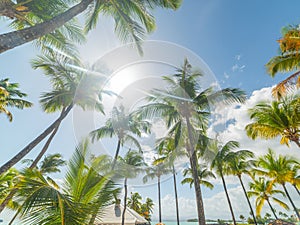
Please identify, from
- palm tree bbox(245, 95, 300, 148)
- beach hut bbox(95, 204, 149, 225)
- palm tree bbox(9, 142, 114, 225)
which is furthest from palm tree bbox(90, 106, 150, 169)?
palm tree bbox(9, 142, 114, 225)

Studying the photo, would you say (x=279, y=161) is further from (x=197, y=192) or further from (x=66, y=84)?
(x=66, y=84)

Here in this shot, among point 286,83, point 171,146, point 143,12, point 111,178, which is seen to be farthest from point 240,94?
point 111,178

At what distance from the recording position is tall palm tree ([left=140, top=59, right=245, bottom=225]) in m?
10.4

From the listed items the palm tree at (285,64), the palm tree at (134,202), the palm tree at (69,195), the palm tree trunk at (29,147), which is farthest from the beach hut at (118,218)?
the palm tree at (134,202)

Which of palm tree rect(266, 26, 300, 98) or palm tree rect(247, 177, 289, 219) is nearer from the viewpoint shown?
palm tree rect(266, 26, 300, 98)

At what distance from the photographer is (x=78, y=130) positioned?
6.02 m

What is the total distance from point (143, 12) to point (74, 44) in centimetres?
282

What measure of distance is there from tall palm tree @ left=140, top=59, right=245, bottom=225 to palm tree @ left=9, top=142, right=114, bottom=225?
Answer: 714cm

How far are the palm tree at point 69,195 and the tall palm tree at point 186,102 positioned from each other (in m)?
7.14

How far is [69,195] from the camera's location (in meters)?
2.79

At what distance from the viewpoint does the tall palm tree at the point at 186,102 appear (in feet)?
34.2

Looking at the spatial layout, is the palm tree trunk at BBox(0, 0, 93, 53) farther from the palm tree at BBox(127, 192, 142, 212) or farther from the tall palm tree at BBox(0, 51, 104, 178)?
the palm tree at BBox(127, 192, 142, 212)

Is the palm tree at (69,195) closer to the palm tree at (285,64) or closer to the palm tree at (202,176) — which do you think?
the palm tree at (285,64)

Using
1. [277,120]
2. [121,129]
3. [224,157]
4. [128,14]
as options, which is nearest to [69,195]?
[128,14]
